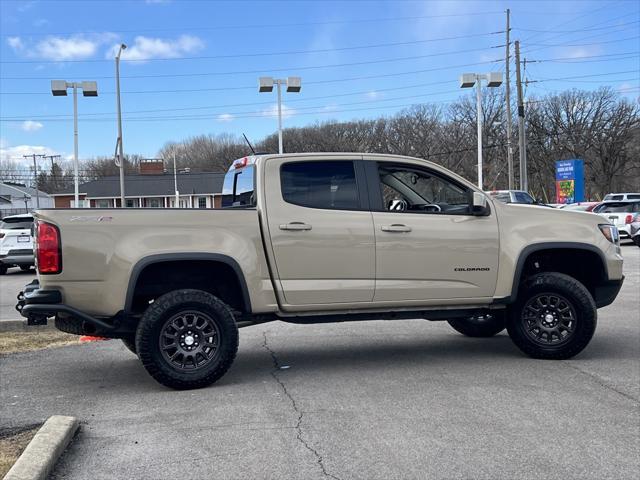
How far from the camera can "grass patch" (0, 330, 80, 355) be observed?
24.7ft

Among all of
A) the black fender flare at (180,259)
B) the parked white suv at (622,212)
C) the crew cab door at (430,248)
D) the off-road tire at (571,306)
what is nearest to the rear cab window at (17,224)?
the black fender flare at (180,259)

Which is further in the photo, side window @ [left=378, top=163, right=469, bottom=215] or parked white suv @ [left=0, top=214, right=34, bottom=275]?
parked white suv @ [left=0, top=214, right=34, bottom=275]

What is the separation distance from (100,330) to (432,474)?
322 cm

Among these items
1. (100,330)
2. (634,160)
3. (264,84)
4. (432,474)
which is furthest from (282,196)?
(634,160)

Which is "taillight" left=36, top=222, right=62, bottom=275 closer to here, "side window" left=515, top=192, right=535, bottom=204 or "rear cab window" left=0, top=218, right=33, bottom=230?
"rear cab window" left=0, top=218, right=33, bottom=230

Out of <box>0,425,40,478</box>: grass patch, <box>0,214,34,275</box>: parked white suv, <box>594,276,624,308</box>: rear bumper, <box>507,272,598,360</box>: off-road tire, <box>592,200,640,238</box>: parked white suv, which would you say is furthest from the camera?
<box>592,200,640,238</box>: parked white suv

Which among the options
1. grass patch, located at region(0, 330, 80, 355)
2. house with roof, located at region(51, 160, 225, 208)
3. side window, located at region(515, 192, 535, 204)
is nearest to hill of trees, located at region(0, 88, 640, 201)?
house with roof, located at region(51, 160, 225, 208)

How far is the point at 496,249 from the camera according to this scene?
246 inches

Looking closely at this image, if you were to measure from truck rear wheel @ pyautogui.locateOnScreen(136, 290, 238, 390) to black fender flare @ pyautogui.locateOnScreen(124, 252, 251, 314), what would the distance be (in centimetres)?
18

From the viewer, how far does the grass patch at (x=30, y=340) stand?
7.53 m

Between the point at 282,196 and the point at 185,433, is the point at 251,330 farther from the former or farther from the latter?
the point at 185,433

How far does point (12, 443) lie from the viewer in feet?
13.7

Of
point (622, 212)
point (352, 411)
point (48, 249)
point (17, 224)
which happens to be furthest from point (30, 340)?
point (622, 212)

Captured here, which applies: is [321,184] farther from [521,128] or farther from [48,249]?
[521,128]
